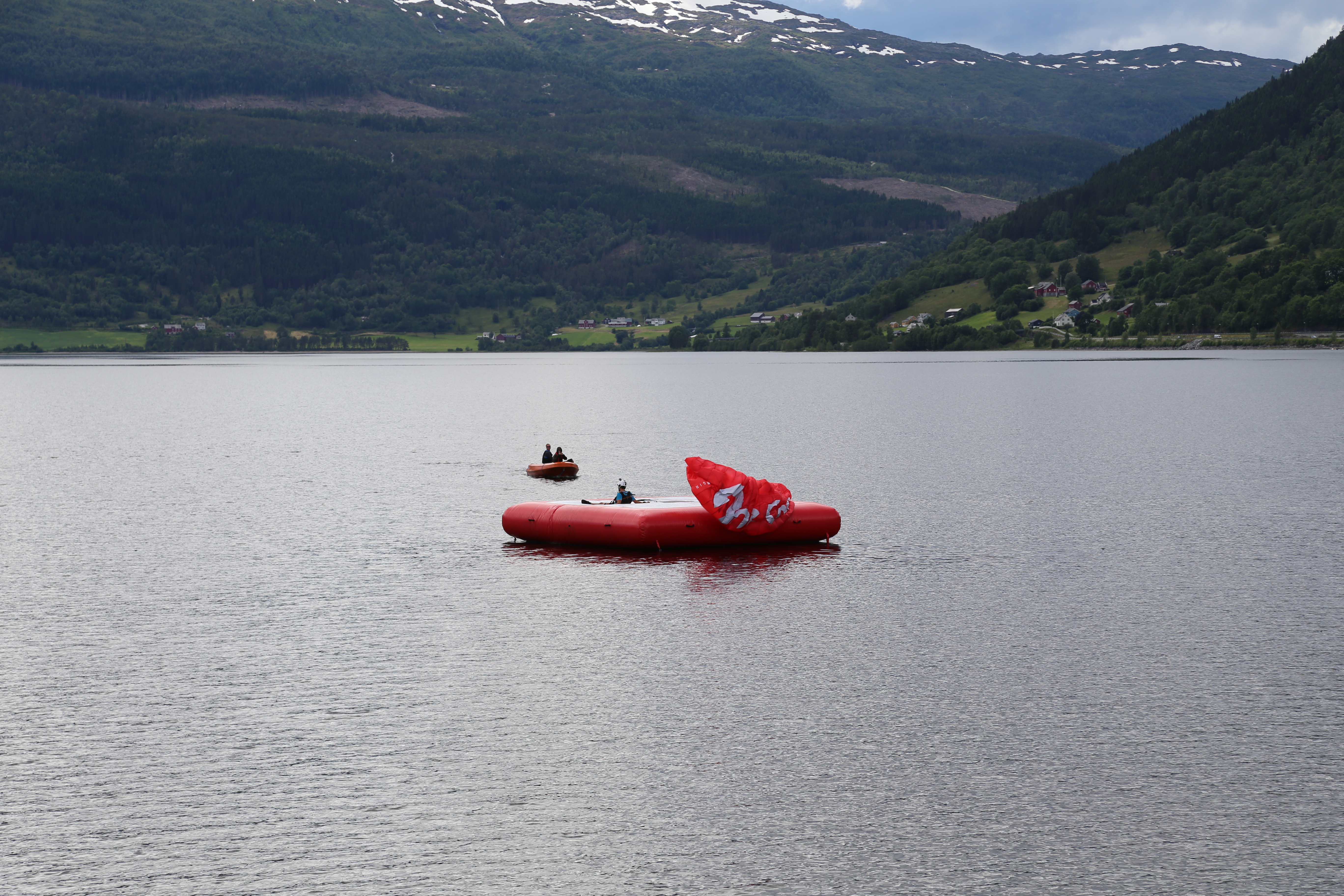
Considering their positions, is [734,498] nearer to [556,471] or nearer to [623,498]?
[623,498]

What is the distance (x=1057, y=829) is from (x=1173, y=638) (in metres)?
14.6

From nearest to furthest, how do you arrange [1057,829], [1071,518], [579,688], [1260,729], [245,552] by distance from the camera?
[1057,829] < [1260,729] < [579,688] < [245,552] < [1071,518]

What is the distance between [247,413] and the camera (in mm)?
150250

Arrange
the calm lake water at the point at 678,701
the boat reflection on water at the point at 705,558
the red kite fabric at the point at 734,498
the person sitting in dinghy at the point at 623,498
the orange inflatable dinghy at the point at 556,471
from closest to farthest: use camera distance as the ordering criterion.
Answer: the calm lake water at the point at 678,701
the boat reflection on water at the point at 705,558
the red kite fabric at the point at 734,498
the person sitting in dinghy at the point at 623,498
the orange inflatable dinghy at the point at 556,471

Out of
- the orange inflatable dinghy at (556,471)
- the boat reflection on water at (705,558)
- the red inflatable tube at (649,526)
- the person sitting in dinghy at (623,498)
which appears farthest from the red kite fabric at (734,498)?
the orange inflatable dinghy at (556,471)

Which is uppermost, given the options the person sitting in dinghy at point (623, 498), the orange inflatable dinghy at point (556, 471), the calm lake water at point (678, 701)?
the person sitting in dinghy at point (623, 498)

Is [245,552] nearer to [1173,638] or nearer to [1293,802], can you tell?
[1173,638]

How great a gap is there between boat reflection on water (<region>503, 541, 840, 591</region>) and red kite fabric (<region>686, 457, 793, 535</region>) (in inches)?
44.8

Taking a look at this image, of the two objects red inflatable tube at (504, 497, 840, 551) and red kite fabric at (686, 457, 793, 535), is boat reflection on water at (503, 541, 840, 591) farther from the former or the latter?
red kite fabric at (686, 457, 793, 535)

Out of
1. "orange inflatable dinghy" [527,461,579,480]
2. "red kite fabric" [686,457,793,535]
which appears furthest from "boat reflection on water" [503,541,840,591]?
"orange inflatable dinghy" [527,461,579,480]

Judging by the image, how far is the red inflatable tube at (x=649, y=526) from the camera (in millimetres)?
46125

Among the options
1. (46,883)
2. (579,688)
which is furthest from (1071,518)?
(46,883)

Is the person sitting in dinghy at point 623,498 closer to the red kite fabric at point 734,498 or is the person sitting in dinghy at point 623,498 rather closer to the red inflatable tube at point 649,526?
the red inflatable tube at point 649,526

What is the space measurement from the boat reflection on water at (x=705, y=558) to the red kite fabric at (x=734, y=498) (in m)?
1.14
